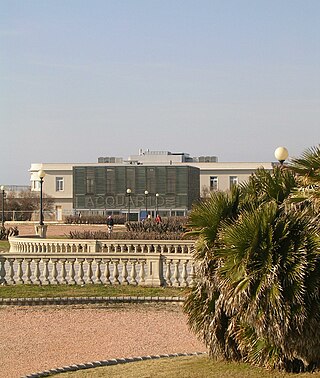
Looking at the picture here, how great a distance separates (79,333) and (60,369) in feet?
11.9

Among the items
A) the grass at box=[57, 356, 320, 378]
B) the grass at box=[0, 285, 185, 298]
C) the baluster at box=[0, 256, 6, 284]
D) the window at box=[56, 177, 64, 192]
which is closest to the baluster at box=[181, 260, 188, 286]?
the grass at box=[0, 285, 185, 298]

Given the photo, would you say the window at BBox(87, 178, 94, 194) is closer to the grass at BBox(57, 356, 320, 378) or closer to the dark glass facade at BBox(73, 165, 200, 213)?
the dark glass facade at BBox(73, 165, 200, 213)

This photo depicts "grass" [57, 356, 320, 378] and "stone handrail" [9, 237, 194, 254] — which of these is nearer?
"grass" [57, 356, 320, 378]

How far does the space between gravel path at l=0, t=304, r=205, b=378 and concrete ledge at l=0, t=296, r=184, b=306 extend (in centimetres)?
32

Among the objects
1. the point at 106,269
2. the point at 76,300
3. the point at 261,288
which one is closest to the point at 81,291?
the point at 76,300

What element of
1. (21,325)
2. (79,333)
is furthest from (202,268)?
(21,325)

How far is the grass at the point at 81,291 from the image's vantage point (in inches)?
722

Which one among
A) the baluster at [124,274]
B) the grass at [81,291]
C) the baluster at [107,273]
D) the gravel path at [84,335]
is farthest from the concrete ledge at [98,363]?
the baluster at [107,273]

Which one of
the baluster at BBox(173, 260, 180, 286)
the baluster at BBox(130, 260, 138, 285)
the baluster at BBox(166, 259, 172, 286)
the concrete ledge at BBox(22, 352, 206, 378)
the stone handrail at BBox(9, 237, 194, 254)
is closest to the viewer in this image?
the concrete ledge at BBox(22, 352, 206, 378)

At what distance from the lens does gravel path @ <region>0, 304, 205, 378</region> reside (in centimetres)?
1241

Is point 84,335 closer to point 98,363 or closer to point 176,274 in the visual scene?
point 98,363

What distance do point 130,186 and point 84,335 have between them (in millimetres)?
79167

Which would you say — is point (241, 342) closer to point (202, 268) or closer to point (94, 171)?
point (202, 268)

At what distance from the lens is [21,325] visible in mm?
15234
